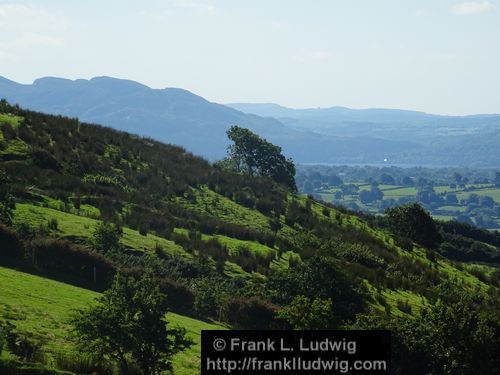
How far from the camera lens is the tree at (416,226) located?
2363 inches

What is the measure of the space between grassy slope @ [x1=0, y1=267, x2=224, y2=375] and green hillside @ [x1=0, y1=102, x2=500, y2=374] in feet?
0.22

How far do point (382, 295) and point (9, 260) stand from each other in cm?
1847

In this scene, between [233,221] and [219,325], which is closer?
[219,325]

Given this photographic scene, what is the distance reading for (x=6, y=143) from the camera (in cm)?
4581

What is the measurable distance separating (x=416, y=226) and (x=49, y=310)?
44.4m

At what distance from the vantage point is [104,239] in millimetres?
30359

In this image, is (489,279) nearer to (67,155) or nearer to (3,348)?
(67,155)

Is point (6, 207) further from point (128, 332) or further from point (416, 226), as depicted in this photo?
point (416, 226)

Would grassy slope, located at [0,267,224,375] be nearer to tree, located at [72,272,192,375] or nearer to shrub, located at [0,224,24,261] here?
tree, located at [72,272,192,375]

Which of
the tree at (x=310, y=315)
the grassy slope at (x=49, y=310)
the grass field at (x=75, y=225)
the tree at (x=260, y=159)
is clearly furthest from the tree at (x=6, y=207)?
the tree at (x=260, y=159)

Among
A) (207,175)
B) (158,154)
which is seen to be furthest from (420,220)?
(158,154)
